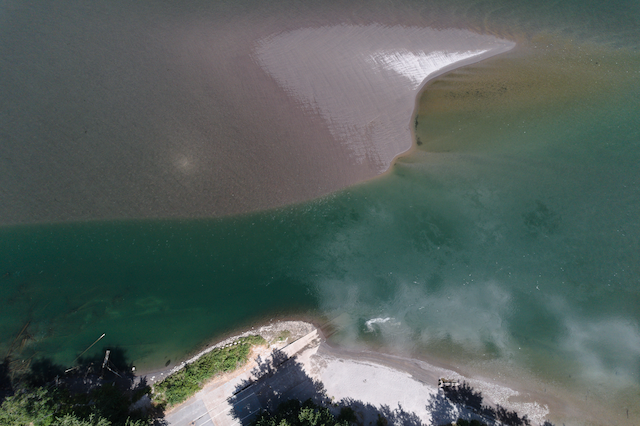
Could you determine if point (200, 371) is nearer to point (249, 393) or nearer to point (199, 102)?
point (249, 393)

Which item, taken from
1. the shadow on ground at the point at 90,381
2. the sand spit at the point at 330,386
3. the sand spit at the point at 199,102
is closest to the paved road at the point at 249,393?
the sand spit at the point at 330,386

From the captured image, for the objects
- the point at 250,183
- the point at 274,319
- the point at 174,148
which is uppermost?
the point at 174,148

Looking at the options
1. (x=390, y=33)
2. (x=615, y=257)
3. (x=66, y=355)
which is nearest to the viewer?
(x=66, y=355)

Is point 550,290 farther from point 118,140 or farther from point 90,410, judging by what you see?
point 118,140

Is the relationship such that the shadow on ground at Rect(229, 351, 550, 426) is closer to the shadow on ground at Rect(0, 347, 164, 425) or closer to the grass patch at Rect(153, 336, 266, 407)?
the grass patch at Rect(153, 336, 266, 407)

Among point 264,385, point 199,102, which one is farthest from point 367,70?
point 264,385

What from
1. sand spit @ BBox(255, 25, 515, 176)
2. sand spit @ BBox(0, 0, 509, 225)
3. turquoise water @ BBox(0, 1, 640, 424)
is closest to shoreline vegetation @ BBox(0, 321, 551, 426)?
turquoise water @ BBox(0, 1, 640, 424)

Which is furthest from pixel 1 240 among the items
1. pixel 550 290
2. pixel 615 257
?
pixel 615 257

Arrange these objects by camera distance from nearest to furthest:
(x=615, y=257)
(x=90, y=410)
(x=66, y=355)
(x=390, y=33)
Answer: (x=90, y=410), (x=66, y=355), (x=615, y=257), (x=390, y=33)
